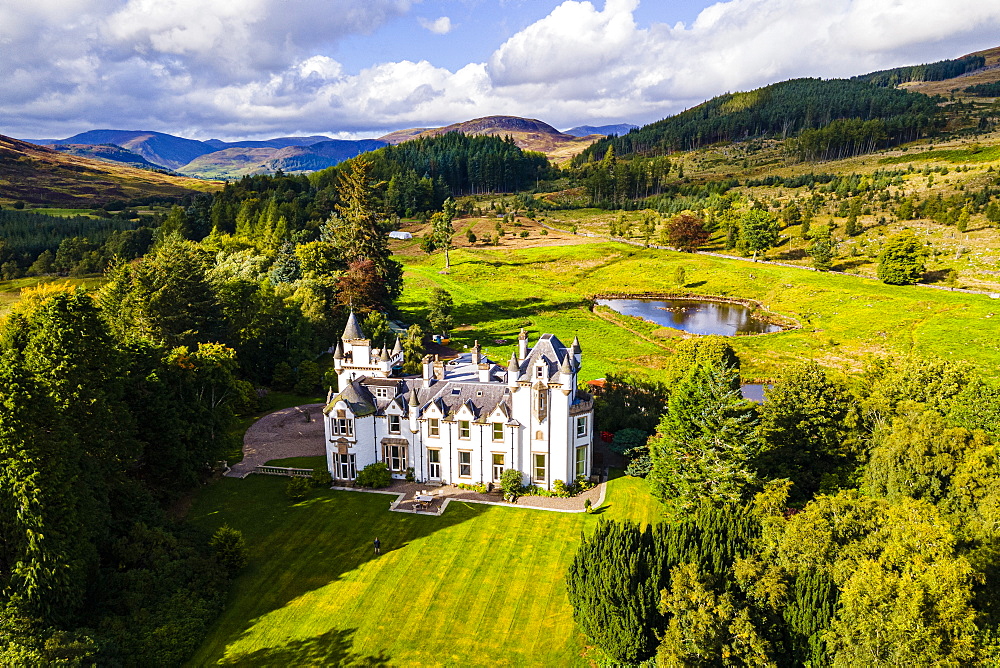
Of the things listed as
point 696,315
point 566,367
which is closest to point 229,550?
point 566,367

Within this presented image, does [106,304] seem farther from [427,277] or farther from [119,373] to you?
[427,277]

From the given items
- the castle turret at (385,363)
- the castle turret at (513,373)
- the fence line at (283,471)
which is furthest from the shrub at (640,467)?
the fence line at (283,471)

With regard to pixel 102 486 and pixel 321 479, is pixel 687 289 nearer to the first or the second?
pixel 321 479

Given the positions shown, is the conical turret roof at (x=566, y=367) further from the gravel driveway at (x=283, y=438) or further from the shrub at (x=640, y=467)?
the gravel driveway at (x=283, y=438)

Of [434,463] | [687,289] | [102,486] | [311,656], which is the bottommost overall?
[311,656]

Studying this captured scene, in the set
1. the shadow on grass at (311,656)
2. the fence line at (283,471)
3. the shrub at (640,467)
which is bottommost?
the shadow on grass at (311,656)
